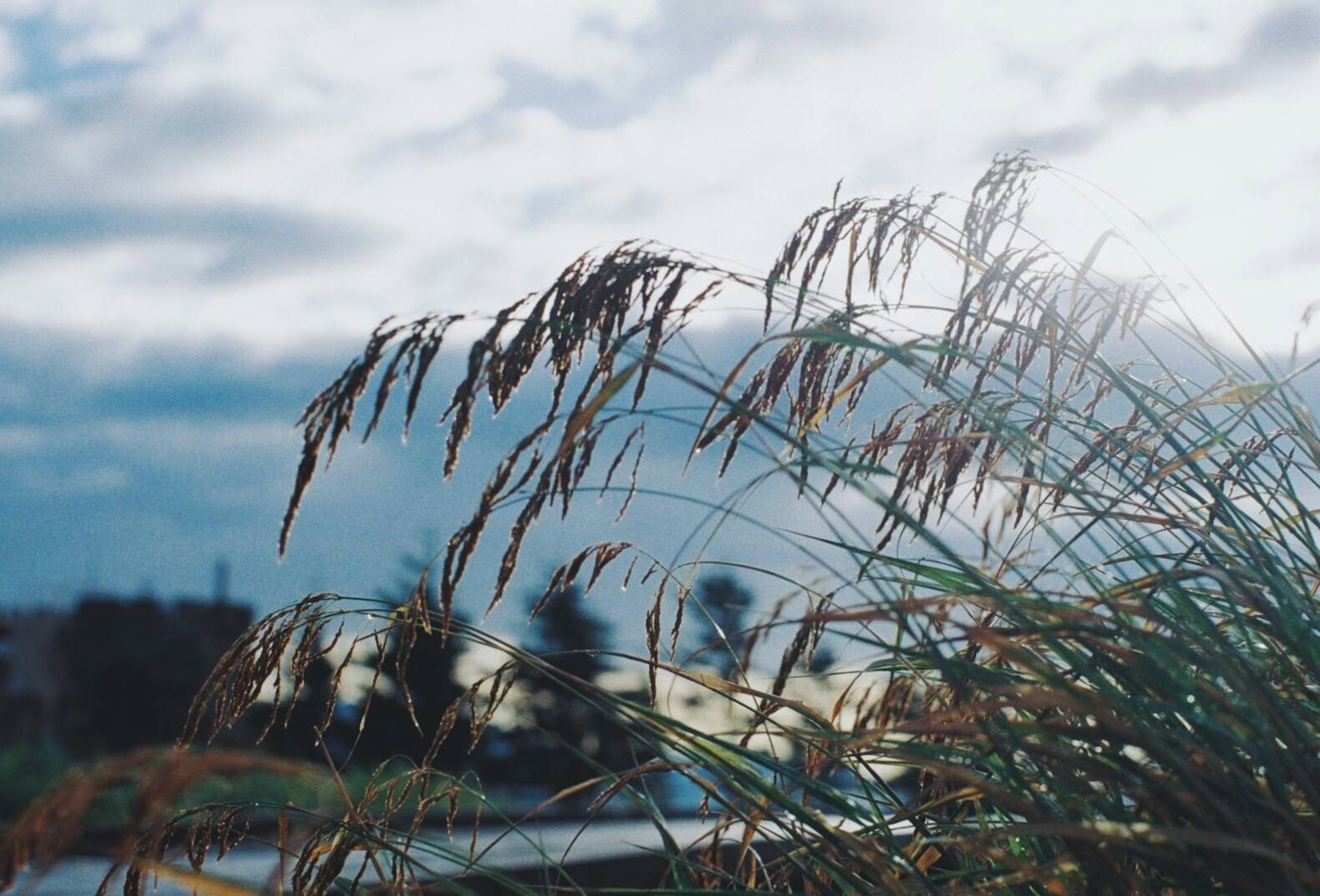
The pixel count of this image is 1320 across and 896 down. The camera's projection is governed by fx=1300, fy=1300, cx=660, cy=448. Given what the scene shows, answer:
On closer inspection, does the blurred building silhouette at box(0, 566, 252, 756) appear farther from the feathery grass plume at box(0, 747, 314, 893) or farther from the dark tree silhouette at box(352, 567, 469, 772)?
A: the feathery grass plume at box(0, 747, 314, 893)

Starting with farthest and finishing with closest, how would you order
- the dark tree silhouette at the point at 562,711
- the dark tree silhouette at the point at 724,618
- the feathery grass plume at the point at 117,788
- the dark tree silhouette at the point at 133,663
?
the dark tree silhouette at the point at 562,711
the dark tree silhouette at the point at 133,663
the dark tree silhouette at the point at 724,618
the feathery grass plume at the point at 117,788

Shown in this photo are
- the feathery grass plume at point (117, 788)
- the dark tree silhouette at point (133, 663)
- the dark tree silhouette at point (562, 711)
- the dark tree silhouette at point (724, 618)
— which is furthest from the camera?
the dark tree silhouette at point (562, 711)

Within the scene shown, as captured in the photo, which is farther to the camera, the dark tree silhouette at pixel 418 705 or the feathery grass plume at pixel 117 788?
the dark tree silhouette at pixel 418 705

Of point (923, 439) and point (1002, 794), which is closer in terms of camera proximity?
point (1002, 794)

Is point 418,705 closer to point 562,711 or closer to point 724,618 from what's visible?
point 562,711

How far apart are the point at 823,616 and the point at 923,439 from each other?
0.40m

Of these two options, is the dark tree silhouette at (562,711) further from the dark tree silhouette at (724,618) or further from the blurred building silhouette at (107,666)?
the dark tree silhouette at (724,618)

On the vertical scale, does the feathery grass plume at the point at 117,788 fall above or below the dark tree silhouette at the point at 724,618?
below

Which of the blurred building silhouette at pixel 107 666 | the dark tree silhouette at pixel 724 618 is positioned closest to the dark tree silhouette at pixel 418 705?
the blurred building silhouette at pixel 107 666

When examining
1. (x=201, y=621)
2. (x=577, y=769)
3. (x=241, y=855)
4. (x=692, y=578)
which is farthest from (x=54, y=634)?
(x=692, y=578)

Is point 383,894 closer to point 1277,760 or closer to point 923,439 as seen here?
point 923,439

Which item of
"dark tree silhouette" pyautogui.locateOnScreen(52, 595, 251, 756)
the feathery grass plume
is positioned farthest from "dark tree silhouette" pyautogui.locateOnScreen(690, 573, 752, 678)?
"dark tree silhouette" pyautogui.locateOnScreen(52, 595, 251, 756)

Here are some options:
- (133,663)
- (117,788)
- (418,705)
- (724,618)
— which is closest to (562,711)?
(418,705)

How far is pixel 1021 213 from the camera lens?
194 cm
